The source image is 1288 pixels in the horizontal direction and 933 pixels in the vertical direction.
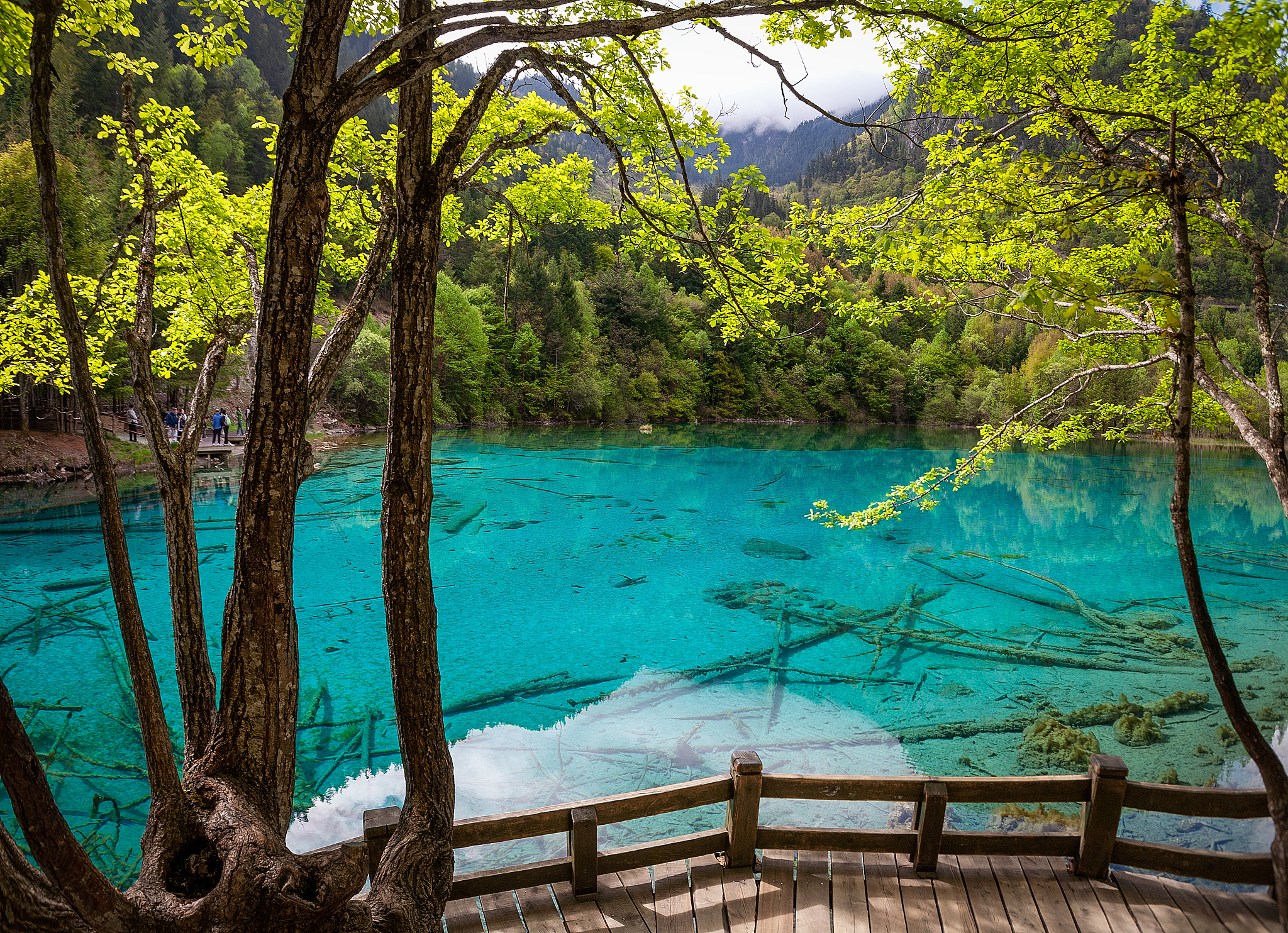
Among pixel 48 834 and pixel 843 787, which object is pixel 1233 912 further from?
pixel 48 834

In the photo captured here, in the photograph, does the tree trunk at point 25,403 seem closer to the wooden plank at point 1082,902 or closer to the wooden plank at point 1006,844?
the wooden plank at point 1006,844

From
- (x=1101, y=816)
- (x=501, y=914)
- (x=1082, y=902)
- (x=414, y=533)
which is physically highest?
(x=414, y=533)

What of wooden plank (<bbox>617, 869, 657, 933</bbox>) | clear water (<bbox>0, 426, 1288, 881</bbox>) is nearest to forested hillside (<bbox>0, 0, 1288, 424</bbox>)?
clear water (<bbox>0, 426, 1288, 881</bbox>)

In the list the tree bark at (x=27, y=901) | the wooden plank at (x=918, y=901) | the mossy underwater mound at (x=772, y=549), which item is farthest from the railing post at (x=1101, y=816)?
the mossy underwater mound at (x=772, y=549)

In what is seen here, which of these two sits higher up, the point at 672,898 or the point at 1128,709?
the point at 672,898

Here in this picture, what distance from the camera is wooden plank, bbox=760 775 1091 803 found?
3271 millimetres

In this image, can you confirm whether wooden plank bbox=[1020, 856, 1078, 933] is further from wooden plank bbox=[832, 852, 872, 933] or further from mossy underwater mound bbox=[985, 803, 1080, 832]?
mossy underwater mound bbox=[985, 803, 1080, 832]

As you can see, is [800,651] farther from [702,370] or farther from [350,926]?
[702,370]

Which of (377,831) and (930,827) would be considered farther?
(930,827)

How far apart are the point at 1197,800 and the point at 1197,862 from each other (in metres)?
0.29

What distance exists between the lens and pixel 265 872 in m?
1.91

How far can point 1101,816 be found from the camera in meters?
3.20

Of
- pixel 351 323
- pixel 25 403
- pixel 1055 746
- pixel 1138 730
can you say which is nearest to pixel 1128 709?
pixel 1138 730

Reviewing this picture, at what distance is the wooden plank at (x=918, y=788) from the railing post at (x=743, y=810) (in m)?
0.07
